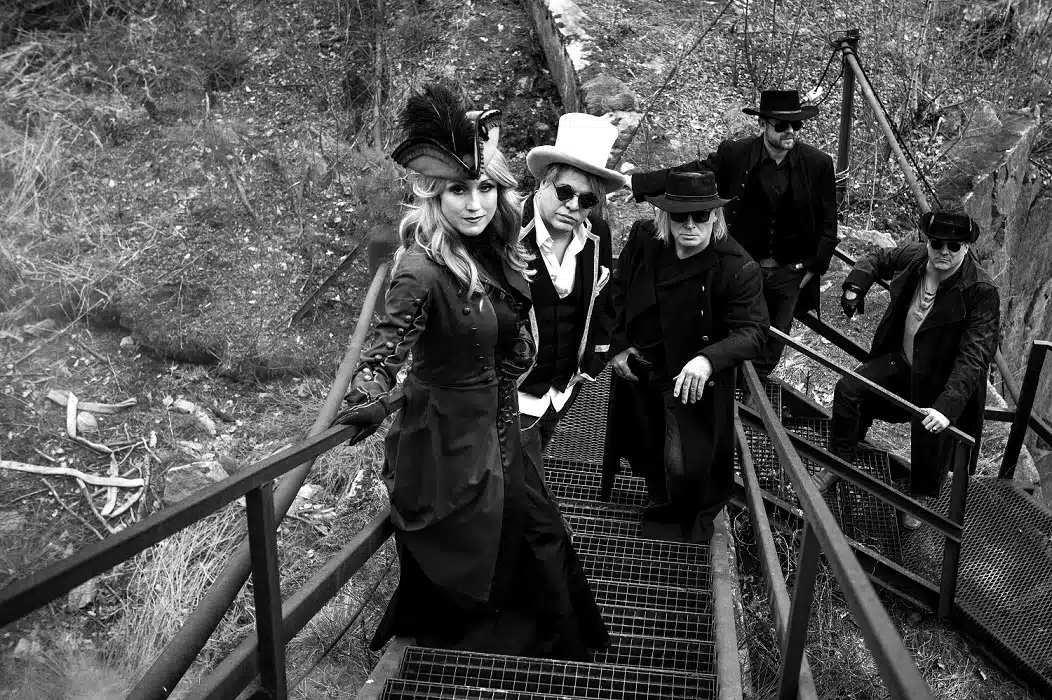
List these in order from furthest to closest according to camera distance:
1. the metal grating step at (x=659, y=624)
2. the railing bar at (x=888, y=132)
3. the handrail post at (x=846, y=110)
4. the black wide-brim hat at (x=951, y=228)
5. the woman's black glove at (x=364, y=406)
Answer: the handrail post at (x=846, y=110), the railing bar at (x=888, y=132), the black wide-brim hat at (x=951, y=228), the metal grating step at (x=659, y=624), the woman's black glove at (x=364, y=406)

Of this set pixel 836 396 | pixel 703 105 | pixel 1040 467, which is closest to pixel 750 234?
pixel 836 396

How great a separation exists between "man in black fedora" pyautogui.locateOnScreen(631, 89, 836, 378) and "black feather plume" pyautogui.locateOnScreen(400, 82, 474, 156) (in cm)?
310

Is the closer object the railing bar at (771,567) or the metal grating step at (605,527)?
the railing bar at (771,567)

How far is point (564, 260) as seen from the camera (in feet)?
13.9

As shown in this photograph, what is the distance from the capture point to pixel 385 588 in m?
6.18

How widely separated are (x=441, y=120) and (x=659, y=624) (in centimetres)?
228

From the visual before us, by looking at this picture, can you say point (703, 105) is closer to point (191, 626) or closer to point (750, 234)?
point (750, 234)

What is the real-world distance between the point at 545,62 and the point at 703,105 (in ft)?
6.13

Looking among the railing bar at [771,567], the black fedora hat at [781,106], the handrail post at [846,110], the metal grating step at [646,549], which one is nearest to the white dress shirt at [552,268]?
the metal grating step at [646,549]

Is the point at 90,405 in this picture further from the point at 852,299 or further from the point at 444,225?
the point at 852,299

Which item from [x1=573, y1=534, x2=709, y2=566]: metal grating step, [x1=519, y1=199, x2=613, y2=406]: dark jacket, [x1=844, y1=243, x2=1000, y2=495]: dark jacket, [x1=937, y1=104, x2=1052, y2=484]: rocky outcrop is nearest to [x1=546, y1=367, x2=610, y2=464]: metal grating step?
[x1=573, y1=534, x2=709, y2=566]: metal grating step

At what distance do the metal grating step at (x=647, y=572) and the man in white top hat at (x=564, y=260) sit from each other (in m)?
0.74

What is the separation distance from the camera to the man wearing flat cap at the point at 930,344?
550cm

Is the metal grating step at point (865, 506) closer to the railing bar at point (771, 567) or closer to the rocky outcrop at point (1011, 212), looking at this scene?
the railing bar at point (771, 567)
